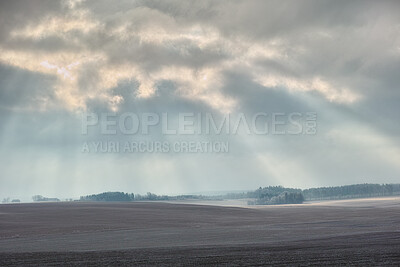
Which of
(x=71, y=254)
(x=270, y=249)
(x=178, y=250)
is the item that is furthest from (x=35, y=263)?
(x=270, y=249)

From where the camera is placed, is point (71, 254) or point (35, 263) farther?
point (71, 254)

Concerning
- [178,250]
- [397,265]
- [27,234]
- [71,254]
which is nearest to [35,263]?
[71,254]

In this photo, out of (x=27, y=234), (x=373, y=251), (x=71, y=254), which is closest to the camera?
(x=373, y=251)

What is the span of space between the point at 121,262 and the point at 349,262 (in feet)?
41.9

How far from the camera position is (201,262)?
964 inches

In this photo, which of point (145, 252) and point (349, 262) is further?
point (145, 252)

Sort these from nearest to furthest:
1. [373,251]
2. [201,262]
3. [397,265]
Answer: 1. [397,265]
2. [201,262]
3. [373,251]

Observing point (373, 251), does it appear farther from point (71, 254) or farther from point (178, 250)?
point (71, 254)

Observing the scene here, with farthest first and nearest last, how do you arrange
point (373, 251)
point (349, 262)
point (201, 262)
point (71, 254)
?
point (71, 254) < point (373, 251) < point (201, 262) < point (349, 262)

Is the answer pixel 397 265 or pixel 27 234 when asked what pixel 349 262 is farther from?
pixel 27 234

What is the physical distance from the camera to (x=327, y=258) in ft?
80.8

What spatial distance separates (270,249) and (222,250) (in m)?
3.30

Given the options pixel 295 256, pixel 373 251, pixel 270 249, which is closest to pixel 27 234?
pixel 270 249

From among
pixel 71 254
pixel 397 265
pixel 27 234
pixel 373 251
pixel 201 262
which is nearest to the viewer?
pixel 397 265
